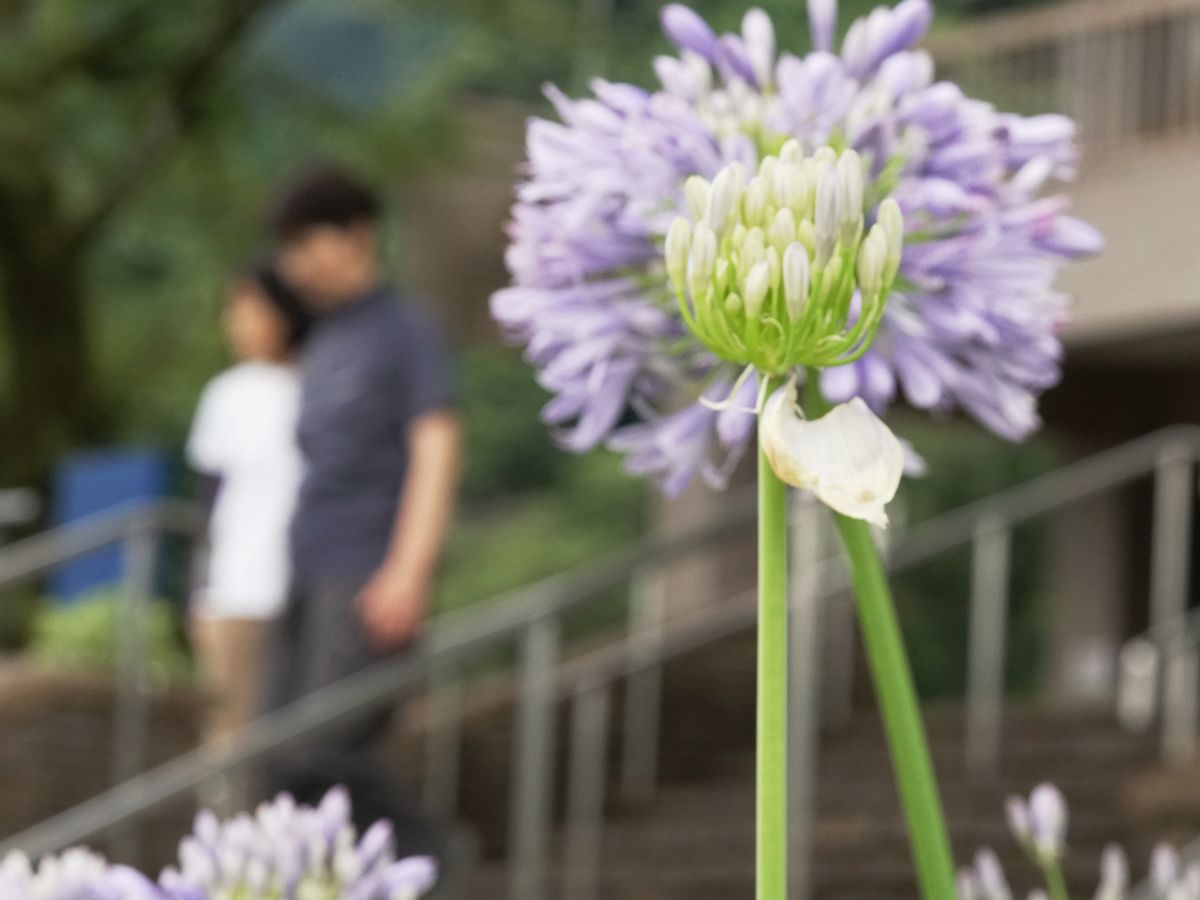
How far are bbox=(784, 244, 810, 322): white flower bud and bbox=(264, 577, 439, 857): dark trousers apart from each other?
278 cm

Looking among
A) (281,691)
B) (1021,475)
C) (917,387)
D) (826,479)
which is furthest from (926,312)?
(1021,475)

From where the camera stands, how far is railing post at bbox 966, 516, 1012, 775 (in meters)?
7.27

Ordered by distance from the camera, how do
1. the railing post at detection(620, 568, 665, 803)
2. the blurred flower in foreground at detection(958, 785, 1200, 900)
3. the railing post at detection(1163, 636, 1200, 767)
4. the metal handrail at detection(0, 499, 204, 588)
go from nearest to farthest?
the blurred flower in foreground at detection(958, 785, 1200, 900)
the metal handrail at detection(0, 499, 204, 588)
the railing post at detection(1163, 636, 1200, 767)
the railing post at detection(620, 568, 665, 803)

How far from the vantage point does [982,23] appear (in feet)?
34.8

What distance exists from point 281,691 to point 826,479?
3.25 metres

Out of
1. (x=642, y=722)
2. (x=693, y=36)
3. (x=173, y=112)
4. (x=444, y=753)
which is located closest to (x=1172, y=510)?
(x=642, y=722)

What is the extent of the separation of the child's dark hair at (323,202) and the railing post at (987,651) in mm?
3879

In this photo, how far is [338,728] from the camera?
3.65 m

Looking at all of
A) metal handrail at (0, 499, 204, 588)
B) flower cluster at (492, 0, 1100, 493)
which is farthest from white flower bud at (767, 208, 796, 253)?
metal handrail at (0, 499, 204, 588)

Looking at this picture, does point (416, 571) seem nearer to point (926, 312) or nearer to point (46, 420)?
point (926, 312)

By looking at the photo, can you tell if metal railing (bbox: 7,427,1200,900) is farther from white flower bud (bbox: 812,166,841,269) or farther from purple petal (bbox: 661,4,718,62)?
white flower bud (bbox: 812,166,841,269)

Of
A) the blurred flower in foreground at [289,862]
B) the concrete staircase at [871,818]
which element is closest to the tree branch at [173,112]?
the concrete staircase at [871,818]

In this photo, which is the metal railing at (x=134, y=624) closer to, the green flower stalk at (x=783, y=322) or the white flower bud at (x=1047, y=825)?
the white flower bud at (x=1047, y=825)

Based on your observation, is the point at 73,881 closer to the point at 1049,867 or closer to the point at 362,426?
the point at 1049,867
